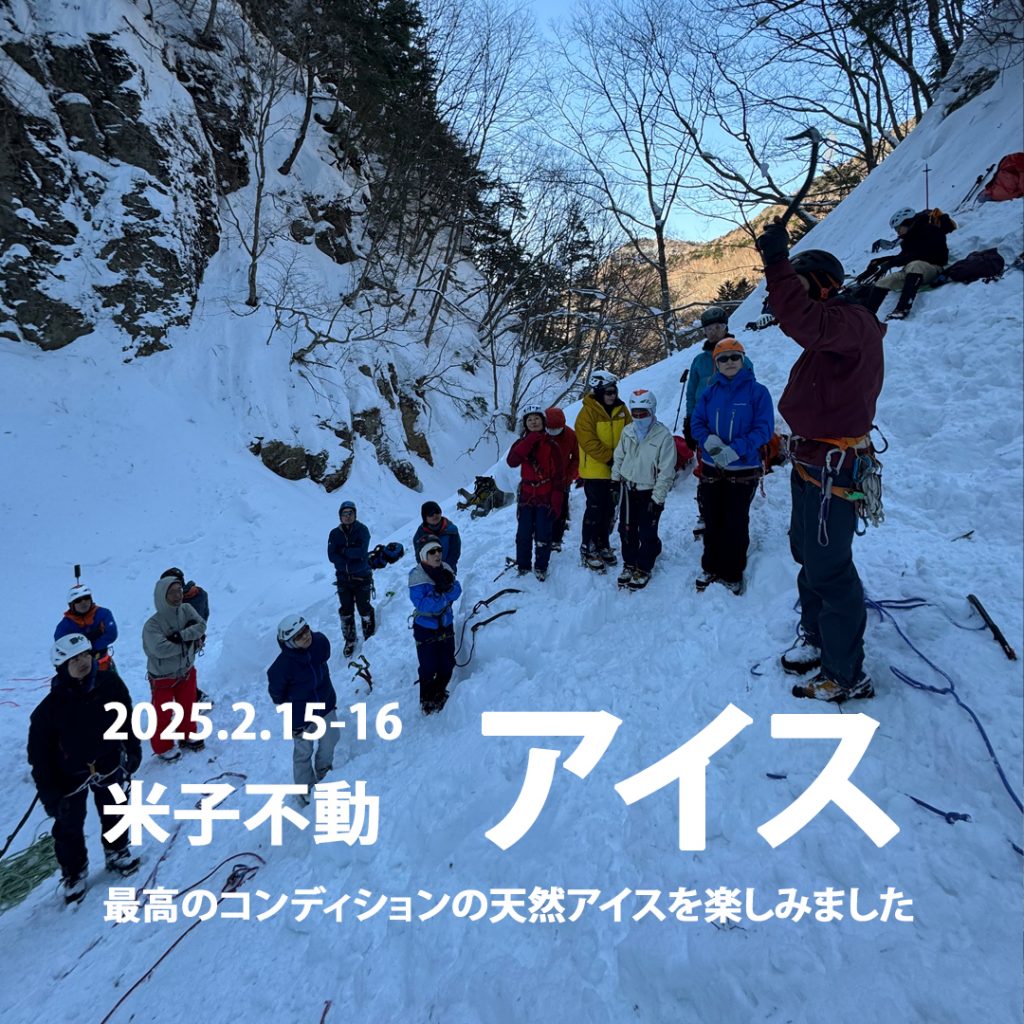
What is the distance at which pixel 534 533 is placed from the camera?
5.95 m

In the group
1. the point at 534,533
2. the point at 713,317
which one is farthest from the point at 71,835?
the point at 713,317

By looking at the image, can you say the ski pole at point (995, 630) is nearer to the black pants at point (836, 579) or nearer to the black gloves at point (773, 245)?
the black pants at point (836, 579)

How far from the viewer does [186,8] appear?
18.7 m

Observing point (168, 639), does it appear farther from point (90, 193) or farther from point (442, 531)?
point (90, 193)

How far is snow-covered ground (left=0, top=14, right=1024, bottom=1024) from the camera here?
7.82 feet

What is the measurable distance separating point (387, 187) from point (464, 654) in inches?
1018

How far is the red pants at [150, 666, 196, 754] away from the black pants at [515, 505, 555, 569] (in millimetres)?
3851

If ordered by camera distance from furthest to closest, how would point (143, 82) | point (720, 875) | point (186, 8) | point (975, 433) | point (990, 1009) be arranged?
1. point (186, 8)
2. point (143, 82)
3. point (975, 433)
4. point (720, 875)
5. point (990, 1009)

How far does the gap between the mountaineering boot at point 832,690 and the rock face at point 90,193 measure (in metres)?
17.1

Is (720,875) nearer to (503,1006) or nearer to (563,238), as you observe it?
(503,1006)

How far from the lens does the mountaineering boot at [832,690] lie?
3215 millimetres

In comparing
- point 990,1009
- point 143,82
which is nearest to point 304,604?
point 990,1009

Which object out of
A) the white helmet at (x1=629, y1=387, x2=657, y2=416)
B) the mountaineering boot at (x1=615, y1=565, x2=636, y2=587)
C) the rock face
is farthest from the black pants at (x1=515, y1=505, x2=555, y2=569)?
the rock face

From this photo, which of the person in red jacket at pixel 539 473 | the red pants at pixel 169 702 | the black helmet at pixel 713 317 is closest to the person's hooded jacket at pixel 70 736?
the red pants at pixel 169 702
